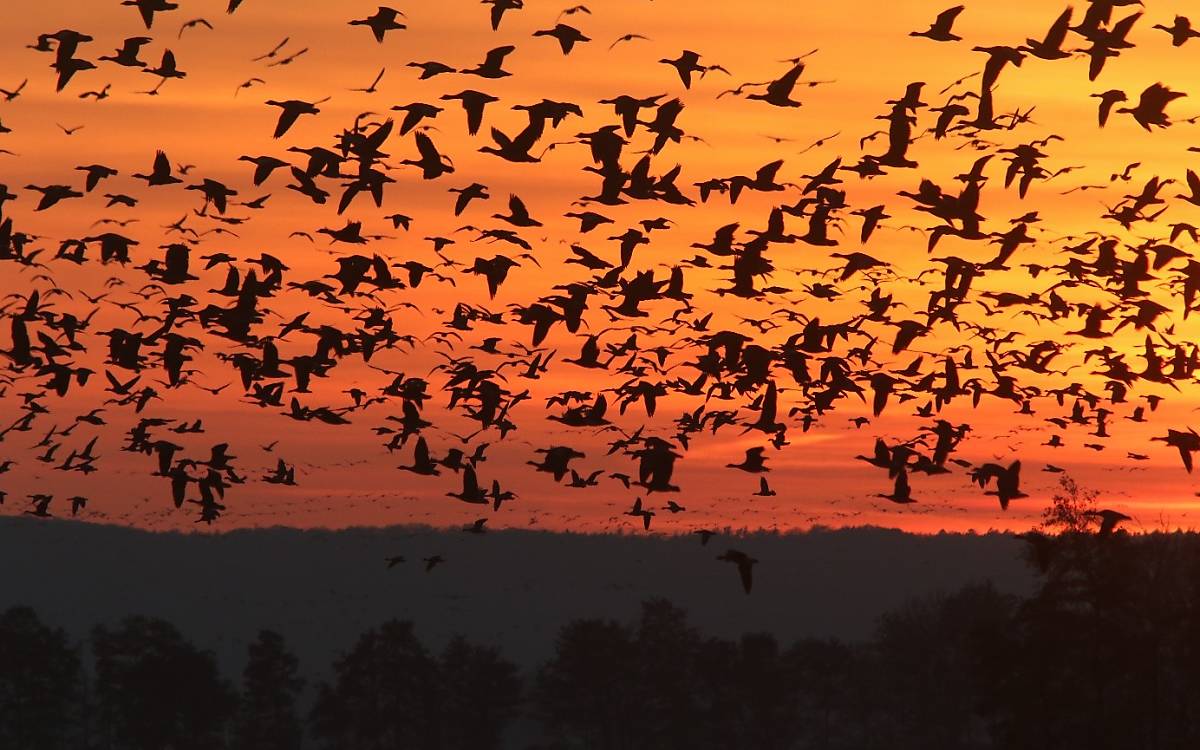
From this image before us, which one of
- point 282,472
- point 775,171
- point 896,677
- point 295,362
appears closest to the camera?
point 775,171

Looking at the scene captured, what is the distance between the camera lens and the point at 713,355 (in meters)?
40.1

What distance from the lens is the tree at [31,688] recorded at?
6053 inches

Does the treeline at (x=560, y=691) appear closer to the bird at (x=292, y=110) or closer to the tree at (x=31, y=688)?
the tree at (x=31, y=688)

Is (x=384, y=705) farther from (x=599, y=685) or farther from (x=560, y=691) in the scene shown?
(x=599, y=685)

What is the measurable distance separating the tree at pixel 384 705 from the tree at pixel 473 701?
1.99 m

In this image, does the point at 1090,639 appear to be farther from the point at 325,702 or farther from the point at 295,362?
the point at 325,702

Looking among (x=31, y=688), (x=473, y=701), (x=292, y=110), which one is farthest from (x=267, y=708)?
(x=292, y=110)

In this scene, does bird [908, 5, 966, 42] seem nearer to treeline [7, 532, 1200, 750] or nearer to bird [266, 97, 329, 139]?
bird [266, 97, 329, 139]

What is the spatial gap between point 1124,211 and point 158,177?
17.9 m

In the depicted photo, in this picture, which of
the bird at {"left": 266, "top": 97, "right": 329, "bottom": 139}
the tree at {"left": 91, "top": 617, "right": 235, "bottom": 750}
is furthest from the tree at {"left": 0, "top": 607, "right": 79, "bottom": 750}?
the bird at {"left": 266, "top": 97, "right": 329, "bottom": 139}

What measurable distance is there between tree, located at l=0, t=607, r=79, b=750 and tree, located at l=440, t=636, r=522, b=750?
3251cm

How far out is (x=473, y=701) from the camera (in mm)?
166500

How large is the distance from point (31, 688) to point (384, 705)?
30540 mm

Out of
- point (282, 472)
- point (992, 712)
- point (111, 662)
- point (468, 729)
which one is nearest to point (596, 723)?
point (468, 729)
